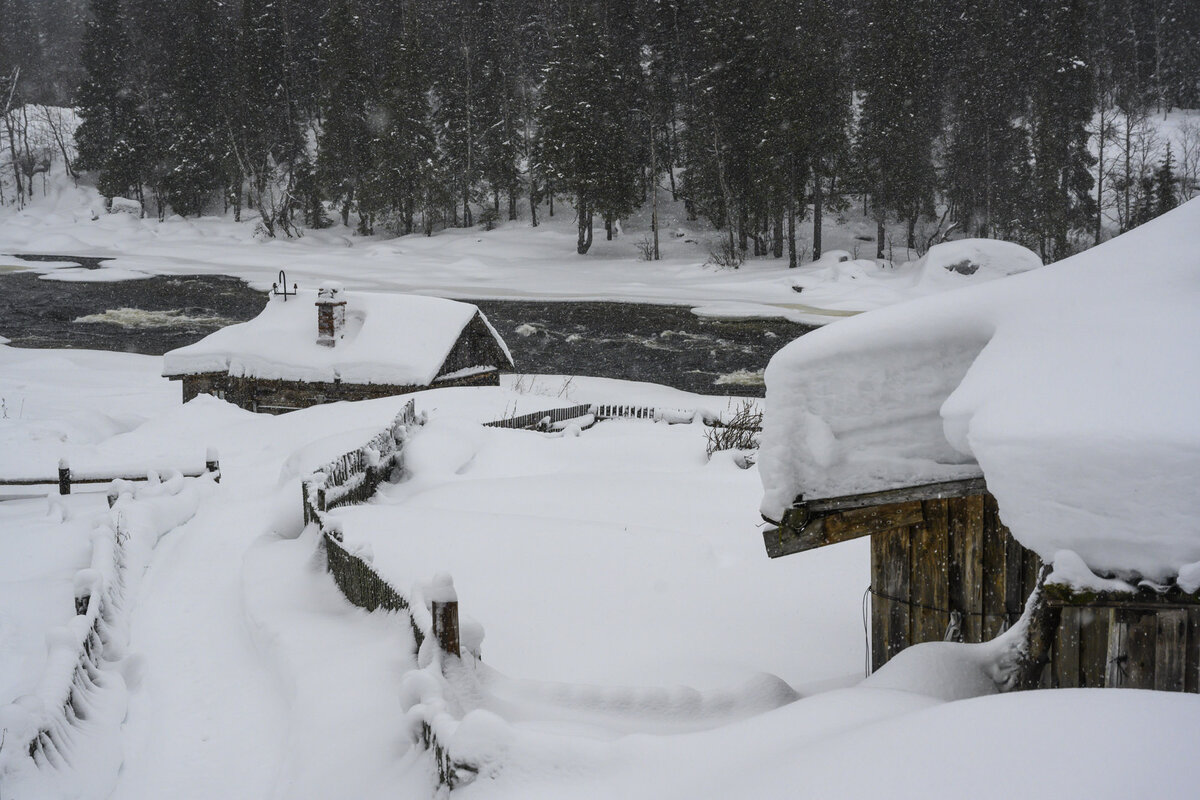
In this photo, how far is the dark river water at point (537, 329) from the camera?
98.0 ft

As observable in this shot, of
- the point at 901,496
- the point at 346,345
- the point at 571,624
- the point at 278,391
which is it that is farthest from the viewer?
the point at 346,345

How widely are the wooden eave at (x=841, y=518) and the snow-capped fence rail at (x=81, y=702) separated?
4283mm

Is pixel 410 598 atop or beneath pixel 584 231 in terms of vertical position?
beneath

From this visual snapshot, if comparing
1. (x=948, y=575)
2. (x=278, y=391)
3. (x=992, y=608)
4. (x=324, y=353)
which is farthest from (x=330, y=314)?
(x=992, y=608)

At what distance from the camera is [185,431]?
18000mm

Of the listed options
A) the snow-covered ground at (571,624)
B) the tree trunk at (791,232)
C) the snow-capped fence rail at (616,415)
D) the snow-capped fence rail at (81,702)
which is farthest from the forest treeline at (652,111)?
the snow-capped fence rail at (81,702)

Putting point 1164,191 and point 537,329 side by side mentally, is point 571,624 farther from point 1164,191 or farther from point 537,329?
point 1164,191

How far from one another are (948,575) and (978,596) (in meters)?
0.21

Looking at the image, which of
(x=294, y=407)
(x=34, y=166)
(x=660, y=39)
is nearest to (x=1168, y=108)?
(x=660, y=39)

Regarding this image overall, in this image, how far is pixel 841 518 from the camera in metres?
5.19

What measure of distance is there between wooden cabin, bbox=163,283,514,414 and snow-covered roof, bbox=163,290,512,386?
2 cm

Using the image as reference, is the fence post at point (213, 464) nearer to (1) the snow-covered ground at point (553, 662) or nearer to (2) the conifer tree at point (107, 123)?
(1) the snow-covered ground at point (553, 662)

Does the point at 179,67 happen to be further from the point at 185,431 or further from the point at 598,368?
the point at 185,431

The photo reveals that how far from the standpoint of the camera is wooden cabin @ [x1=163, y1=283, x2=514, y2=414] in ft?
65.9
